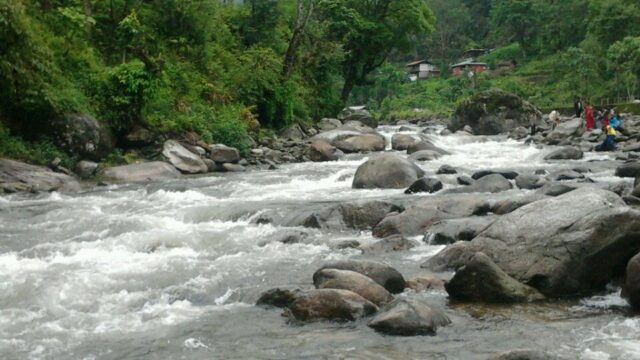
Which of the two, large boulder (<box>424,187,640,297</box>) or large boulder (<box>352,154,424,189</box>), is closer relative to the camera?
large boulder (<box>424,187,640,297</box>)

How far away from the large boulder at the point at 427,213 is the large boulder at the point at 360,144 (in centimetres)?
1503

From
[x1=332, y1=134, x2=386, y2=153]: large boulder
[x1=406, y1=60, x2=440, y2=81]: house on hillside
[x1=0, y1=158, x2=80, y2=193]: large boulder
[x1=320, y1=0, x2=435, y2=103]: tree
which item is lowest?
[x1=332, y1=134, x2=386, y2=153]: large boulder

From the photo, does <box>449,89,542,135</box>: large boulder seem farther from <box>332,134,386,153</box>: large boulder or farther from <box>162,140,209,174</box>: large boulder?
<box>162,140,209,174</box>: large boulder

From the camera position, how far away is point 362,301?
23.8 feet

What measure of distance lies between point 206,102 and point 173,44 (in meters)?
3.40

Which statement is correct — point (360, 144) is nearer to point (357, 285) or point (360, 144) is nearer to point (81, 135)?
point (81, 135)

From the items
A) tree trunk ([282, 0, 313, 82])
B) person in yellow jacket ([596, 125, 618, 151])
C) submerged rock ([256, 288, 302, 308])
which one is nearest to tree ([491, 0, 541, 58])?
tree trunk ([282, 0, 313, 82])

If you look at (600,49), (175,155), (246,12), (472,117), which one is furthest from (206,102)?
(600,49)

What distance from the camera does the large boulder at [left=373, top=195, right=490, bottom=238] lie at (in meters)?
11.5

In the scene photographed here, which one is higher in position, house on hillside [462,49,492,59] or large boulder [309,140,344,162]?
house on hillside [462,49,492,59]

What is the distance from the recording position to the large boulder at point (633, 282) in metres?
7.10

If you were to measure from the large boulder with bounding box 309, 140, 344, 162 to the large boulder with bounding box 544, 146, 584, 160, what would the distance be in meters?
7.69

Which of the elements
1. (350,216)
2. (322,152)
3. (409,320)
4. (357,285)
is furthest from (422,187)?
(322,152)

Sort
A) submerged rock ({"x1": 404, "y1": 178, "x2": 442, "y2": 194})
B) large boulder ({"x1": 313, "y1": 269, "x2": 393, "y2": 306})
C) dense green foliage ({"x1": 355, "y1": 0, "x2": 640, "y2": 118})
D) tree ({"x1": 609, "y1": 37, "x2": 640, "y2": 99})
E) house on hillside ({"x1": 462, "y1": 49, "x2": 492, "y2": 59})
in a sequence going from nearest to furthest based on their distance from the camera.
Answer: large boulder ({"x1": 313, "y1": 269, "x2": 393, "y2": 306}), submerged rock ({"x1": 404, "y1": 178, "x2": 442, "y2": 194}), tree ({"x1": 609, "y1": 37, "x2": 640, "y2": 99}), dense green foliage ({"x1": 355, "y1": 0, "x2": 640, "y2": 118}), house on hillside ({"x1": 462, "y1": 49, "x2": 492, "y2": 59})
